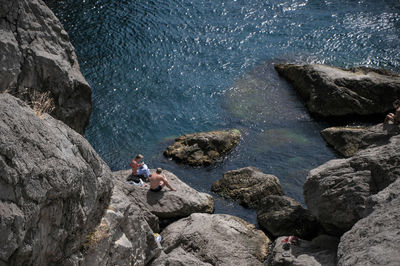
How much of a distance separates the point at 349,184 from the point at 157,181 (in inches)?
342

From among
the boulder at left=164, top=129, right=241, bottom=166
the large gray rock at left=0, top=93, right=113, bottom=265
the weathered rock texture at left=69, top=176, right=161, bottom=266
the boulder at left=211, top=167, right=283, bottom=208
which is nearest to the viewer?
the large gray rock at left=0, top=93, right=113, bottom=265

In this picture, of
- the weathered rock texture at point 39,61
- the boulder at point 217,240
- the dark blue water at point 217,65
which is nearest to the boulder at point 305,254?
the boulder at point 217,240

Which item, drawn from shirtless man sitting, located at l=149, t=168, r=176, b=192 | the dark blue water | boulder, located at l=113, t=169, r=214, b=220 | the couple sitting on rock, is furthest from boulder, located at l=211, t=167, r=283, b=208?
shirtless man sitting, located at l=149, t=168, r=176, b=192

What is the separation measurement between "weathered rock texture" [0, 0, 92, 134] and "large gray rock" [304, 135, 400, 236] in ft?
33.2

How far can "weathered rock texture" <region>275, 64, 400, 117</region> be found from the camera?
1296 inches

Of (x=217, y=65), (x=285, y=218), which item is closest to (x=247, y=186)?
(x=285, y=218)

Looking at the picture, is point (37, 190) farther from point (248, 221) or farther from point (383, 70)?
point (383, 70)

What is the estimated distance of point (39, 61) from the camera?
1830 centimetres

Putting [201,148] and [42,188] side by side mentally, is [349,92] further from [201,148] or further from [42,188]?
[42,188]

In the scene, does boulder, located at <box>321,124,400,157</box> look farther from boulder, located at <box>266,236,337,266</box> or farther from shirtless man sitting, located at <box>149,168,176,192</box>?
shirtless man sitting, located at <box>149,168,176,192</box>

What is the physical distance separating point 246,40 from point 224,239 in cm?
2335

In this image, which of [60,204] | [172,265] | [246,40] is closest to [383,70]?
[246,40]

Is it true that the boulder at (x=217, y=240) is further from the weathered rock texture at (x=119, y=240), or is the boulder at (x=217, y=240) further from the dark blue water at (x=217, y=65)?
the weathered rock texture at (x=119, y=240)

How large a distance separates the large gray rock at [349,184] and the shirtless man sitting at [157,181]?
21.9ft
